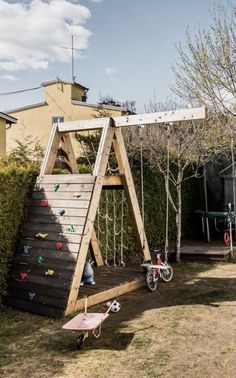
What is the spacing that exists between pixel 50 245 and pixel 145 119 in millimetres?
2442

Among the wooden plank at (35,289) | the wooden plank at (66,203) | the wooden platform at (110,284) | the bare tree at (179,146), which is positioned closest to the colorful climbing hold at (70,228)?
the wooden plank at (66,203)

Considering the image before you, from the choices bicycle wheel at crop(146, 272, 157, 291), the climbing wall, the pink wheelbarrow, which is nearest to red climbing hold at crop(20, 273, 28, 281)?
the climbing wall

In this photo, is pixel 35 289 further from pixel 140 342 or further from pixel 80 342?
pixel 140 342

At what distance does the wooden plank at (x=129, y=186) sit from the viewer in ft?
22.5

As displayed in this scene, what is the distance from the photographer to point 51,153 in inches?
271

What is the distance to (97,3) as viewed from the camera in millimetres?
9891

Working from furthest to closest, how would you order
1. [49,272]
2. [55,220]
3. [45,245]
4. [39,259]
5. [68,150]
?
[68,150]
[55,220]
[45,245]
[39,259]
[49,272]

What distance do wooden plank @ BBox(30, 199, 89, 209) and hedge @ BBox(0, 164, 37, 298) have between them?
170 millimetres

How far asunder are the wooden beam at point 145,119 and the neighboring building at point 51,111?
17.1 m

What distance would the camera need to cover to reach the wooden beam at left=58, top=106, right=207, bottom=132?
5.92m

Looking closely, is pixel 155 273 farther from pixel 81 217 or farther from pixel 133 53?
pixel 133 53

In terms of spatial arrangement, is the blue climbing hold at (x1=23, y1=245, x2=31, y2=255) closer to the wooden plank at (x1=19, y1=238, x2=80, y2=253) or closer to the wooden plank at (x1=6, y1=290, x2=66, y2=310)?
the wooden plank at (x1=19, y1=238, x2=80, y2=253)

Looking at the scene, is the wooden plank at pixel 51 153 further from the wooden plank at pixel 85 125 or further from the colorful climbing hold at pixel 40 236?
the colorful climbing hold at pixel 40 236

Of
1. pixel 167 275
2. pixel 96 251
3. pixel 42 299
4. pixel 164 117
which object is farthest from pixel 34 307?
pixel 164 117
